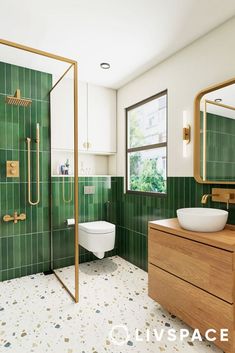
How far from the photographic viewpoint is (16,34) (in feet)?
6.49

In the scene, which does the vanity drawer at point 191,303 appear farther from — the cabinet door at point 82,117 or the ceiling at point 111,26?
the ceiling at point 111,26

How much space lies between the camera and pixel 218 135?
1.92 m

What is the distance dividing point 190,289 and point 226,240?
0.46 m

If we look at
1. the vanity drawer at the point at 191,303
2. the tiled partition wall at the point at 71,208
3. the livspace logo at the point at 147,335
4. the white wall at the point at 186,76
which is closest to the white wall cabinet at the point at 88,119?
the tiled partition wall at the point at 71,208

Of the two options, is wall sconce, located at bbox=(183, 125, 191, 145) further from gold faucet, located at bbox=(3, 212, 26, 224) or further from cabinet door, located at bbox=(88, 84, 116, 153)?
gold faucet, located at bbox=(3, 212, 26, 224)

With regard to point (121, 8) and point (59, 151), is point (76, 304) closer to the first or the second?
point (59, 151)

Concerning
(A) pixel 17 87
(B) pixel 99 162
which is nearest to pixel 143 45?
(A) pixel 17 87

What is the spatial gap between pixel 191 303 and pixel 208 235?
0.50 m

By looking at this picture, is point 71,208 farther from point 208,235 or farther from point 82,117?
point 208,235

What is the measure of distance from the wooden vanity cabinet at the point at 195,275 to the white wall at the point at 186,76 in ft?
2.37

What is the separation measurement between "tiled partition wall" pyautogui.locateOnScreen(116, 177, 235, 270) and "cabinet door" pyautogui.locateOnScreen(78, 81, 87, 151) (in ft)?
2.29

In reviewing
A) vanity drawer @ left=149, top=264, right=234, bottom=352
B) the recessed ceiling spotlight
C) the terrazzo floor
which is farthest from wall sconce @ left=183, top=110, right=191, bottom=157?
the terrazzo floor

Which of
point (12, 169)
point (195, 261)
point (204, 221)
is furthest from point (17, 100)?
point (195, 261)

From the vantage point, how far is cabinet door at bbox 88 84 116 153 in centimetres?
301
